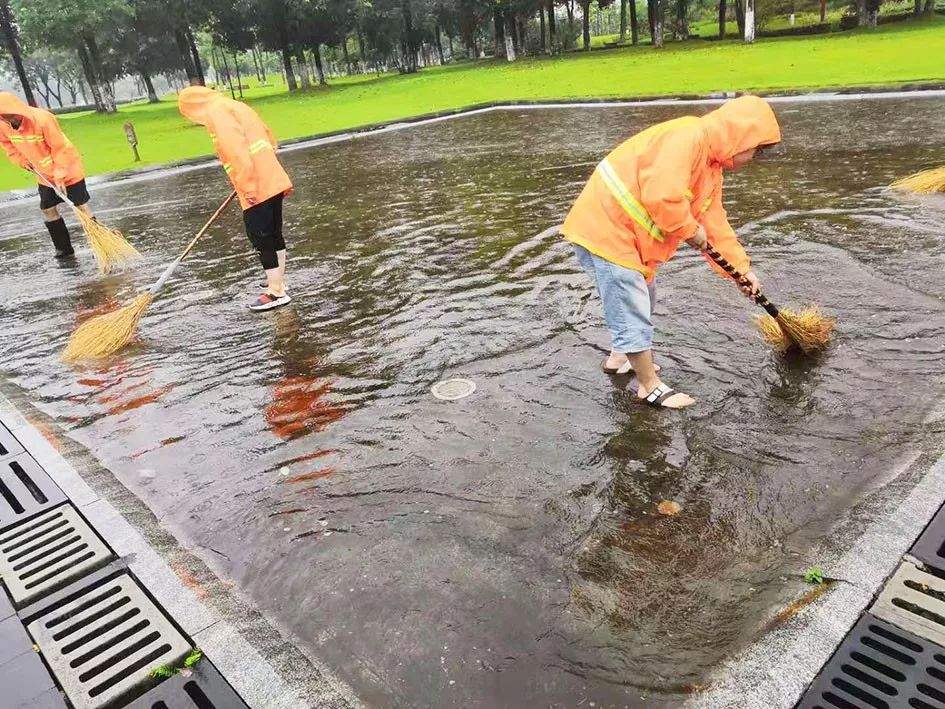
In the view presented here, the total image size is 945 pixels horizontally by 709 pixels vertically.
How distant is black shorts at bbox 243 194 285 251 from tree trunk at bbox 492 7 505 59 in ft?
150

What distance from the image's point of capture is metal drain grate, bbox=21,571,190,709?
2.44 metres

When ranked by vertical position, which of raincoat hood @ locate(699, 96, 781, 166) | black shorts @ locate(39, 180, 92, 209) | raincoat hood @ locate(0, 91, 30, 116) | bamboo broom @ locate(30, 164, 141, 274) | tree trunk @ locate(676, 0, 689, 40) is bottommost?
bamboo broom @ locate(30, 164, 141, 274)

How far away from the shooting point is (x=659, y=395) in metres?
3.99

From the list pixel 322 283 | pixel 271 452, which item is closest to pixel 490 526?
pixel 271 452

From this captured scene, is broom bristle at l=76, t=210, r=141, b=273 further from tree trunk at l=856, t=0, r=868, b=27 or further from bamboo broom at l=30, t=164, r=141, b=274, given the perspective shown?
tree trunk at l=856, t=0, r=868, b=27

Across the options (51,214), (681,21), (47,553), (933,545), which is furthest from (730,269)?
(681,21)

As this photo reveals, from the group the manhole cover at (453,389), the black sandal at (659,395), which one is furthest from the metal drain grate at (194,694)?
the black sandal at (659,395)

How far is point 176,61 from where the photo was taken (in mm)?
49562

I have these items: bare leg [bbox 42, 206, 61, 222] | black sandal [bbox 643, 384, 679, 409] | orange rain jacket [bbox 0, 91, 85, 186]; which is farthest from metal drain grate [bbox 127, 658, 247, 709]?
bare leg [bbox 42, 206, 61, 222]

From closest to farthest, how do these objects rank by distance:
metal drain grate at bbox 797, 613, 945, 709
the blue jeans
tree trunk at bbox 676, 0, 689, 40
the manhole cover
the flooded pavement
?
metal drain grate at bbox 797, 613, 945, 709 < the flooded pavement < the blue jeans < the manhole cover < tree trunk at bbox 676, 0, 689, 40

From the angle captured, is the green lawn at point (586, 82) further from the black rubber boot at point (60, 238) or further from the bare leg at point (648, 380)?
the bare leg at point (648, 380)

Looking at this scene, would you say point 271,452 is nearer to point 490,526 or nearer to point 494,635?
point 490,526

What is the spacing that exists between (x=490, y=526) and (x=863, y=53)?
26.0 metres

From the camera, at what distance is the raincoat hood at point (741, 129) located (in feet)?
11.1
